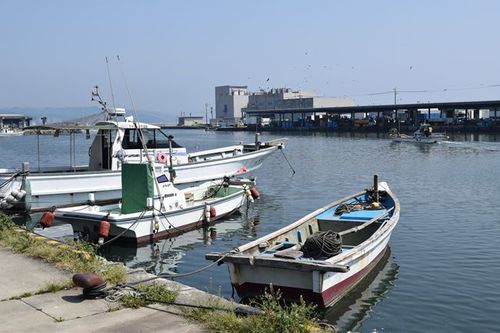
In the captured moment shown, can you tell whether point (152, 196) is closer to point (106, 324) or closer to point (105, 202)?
point (105, 202)

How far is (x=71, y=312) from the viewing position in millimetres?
7828

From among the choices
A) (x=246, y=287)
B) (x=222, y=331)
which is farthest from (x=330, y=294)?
(x=222, y=331)

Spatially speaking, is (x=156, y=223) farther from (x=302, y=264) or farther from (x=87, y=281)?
(x=87, y=281)

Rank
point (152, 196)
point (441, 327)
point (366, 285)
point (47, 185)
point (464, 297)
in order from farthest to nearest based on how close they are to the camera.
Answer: point (47, 185) → point (152, 196) → point (366, 285) → point (464, 297) → point (441, 327)

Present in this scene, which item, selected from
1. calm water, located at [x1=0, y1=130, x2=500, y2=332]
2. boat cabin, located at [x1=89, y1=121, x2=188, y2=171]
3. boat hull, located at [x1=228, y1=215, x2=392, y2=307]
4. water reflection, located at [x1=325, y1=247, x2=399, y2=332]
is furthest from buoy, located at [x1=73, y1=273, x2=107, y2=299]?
boat cabin, located at [x1=89, y1=121, x2=188, y2=171]

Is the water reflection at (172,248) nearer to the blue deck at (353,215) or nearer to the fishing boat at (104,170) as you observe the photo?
the fishing boat at (104,170)

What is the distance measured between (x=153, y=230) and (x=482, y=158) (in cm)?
4173

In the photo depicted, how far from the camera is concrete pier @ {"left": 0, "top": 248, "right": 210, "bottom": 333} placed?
7223mm

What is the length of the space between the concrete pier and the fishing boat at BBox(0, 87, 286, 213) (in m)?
11.3

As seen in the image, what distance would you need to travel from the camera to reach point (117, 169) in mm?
24266

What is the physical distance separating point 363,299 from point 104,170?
14.7 m

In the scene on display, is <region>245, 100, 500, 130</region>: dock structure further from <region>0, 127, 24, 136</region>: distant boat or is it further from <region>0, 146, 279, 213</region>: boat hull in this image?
<region>0, 146, 279, 213</region>: boat hull

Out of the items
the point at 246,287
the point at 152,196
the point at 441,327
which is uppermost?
the point at 152,196

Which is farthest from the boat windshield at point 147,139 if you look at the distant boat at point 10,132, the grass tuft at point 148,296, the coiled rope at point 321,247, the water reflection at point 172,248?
the distant boat at point 10,132
